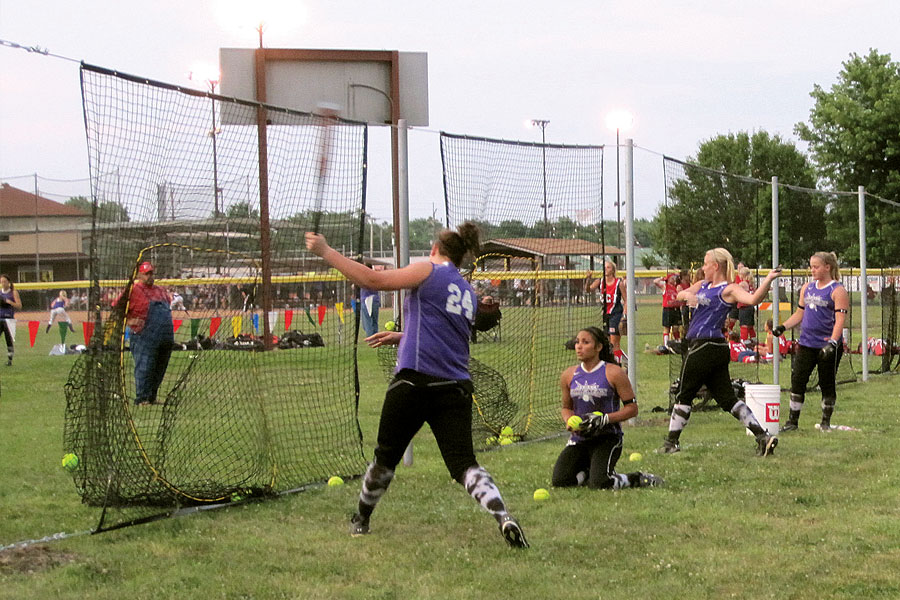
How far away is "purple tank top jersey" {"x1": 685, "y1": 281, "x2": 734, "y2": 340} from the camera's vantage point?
10.0 meters

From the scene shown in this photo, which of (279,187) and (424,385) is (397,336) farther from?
(279,187)

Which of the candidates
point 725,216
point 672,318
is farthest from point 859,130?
point 725,216

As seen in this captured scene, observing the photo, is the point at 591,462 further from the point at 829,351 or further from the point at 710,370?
the point at 829,351

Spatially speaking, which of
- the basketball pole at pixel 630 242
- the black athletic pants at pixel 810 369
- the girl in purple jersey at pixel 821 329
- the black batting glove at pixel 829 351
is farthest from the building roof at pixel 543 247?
the black batting glove at pixel 829 351

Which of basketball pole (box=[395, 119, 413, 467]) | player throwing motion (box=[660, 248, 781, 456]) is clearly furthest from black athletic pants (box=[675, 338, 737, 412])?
basketball pole (box=[395, 119, 413, 467])

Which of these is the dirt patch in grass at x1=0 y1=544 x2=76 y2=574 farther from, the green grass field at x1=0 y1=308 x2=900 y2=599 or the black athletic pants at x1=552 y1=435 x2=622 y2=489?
the black athletic pants at x1=552 y1=435 x2=622 y2=489

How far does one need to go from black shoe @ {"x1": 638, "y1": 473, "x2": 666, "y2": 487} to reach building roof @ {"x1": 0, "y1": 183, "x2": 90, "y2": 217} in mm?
33158

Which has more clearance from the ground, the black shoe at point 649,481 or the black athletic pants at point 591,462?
the black athletic pants at point 591,462

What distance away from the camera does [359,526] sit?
6984 mm

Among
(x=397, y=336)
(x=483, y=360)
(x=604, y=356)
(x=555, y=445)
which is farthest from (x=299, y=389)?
(x=397, y=336)

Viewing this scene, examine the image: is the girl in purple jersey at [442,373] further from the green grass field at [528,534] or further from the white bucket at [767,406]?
the white bucket at [767,406]

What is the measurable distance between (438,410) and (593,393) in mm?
2244

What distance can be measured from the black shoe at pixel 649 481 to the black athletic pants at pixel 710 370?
1708 millimetres

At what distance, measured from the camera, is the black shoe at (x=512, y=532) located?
6430 mm
